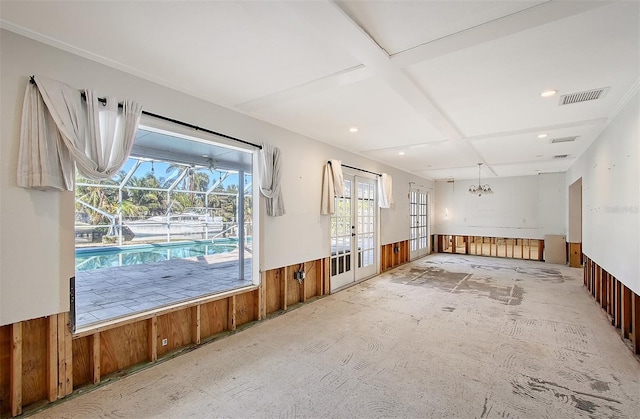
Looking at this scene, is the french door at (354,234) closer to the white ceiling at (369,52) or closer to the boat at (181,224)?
the white ceiling at (369,52)

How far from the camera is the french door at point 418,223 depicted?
8.39 metres

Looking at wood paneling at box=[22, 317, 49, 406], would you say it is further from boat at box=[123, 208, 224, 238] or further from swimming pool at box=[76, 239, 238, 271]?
boat at box=[123, 208, 224, 238]

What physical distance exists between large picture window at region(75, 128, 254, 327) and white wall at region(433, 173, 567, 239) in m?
6.54

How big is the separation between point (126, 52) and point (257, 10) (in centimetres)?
118

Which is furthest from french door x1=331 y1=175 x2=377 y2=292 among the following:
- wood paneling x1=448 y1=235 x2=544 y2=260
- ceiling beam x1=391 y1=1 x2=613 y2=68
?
wood paneling x1=448 y1=235 x2=544 y2=260

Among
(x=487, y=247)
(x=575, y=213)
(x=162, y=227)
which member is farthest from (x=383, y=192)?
(x=162, y=227)

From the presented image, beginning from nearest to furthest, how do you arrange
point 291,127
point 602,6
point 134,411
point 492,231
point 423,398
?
point 602,6, point 134,411, point 423,398, point 291,127, point 492,231

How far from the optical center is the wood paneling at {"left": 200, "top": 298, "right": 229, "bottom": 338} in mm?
3135

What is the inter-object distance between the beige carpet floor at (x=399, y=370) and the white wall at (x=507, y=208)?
4815 mm

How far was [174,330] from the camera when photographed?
288cm

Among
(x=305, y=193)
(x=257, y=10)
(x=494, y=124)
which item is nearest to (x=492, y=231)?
(x=494, y=124)

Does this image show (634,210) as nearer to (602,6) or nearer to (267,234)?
(602,6)

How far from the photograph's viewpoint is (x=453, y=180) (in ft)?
32.0

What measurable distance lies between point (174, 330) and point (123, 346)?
0.44 metres
